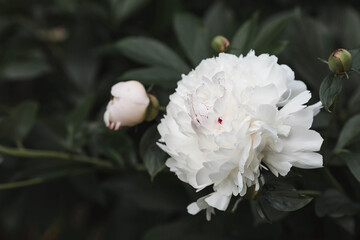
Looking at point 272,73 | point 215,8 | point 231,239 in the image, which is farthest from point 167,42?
point 272,73

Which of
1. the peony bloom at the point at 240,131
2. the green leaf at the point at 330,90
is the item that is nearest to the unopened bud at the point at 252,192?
the peony bloom at the point at 240,131

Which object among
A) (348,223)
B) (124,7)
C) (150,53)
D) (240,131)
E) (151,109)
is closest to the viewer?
(240,131)

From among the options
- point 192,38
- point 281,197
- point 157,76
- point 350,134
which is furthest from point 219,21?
point 281,197

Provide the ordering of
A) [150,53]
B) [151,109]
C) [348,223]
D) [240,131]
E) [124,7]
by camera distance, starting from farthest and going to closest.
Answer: [124,7] → [150,53] → [348,223] → [151,109] → [240,131]

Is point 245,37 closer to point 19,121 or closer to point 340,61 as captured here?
point 340,61

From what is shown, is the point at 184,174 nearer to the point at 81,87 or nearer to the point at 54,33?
the point at 81,87

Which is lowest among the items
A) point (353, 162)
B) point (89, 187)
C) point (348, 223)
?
point (89, 187)

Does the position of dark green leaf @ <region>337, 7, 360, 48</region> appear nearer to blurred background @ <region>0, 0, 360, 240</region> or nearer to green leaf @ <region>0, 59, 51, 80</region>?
blurred background @ <region>0, 0, 360, 240</region>
